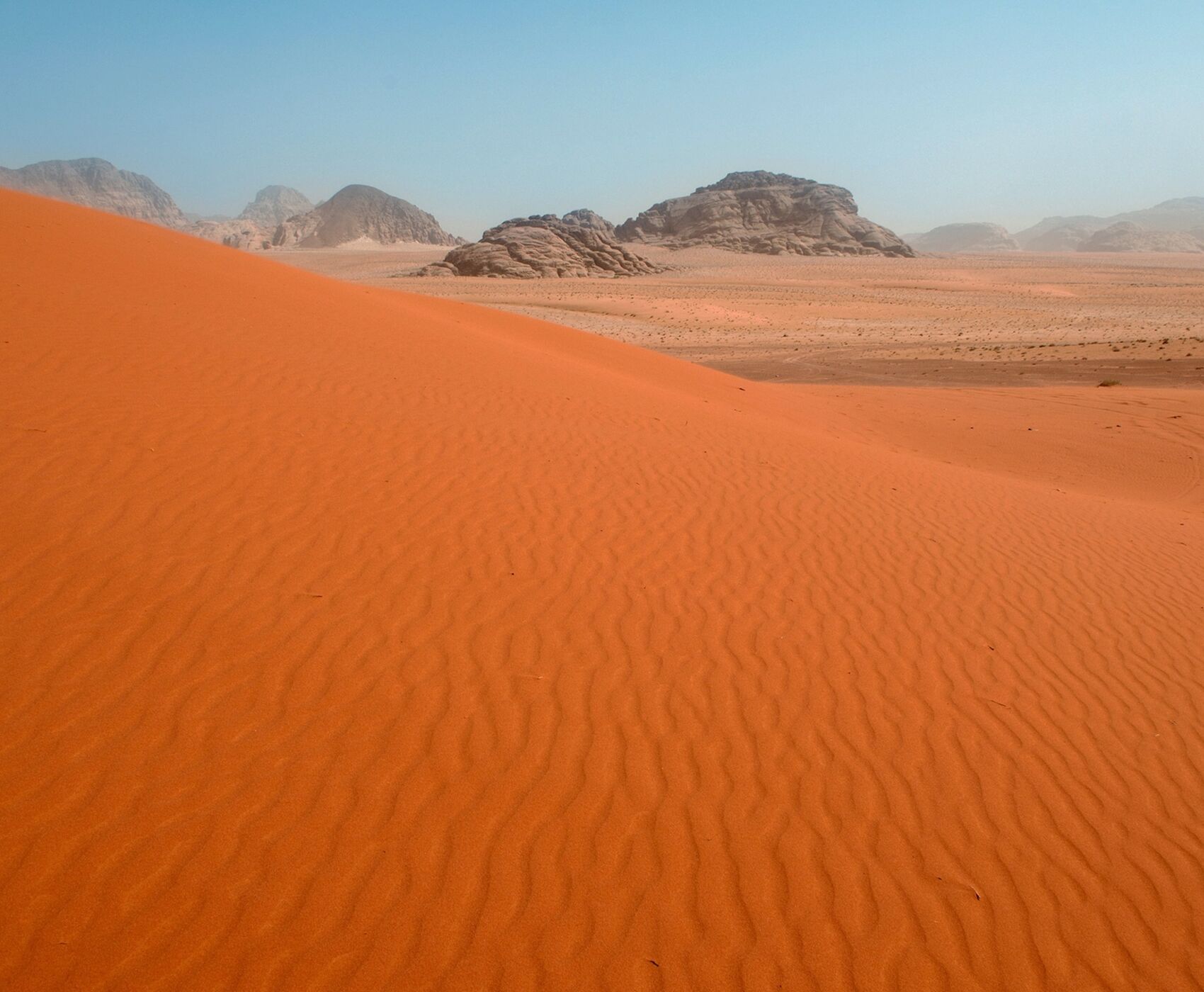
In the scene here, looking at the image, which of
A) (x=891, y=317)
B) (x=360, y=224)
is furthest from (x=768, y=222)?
(x=891, y=317)

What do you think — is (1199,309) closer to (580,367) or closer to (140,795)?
(580,367)

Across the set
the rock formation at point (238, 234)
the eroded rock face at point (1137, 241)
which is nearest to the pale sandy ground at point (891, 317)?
the rock formation at point (238, 234)

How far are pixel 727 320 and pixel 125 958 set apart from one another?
122ft

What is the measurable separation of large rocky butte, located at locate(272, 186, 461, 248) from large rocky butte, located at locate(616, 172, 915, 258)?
42030 mm

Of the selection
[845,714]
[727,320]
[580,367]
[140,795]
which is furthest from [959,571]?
[727,320]

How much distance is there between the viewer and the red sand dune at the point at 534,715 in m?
3.06

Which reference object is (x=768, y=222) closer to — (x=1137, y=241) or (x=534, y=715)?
(x=1137, y=241)

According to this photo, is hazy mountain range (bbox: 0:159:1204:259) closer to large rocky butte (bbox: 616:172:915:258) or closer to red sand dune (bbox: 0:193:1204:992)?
large rocky butte (bbox: 616:172:915:258)

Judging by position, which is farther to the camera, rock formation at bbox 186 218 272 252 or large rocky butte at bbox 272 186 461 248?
large rocky butte at bbox 272 186 461 248

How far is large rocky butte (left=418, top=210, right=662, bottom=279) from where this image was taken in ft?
195

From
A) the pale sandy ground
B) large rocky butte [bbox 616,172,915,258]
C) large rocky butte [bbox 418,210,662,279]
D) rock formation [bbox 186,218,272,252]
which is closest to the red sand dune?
the pale sandy ground

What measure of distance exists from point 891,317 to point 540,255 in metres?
30.5

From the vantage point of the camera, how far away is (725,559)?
19.6 feet

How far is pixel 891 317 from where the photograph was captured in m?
40.2
